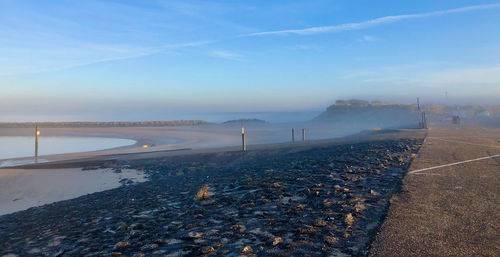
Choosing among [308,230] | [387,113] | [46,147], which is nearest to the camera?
[308,230]

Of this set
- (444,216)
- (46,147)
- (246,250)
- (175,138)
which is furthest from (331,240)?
(175,138)

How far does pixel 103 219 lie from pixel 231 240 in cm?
337

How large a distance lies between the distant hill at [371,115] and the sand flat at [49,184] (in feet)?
227

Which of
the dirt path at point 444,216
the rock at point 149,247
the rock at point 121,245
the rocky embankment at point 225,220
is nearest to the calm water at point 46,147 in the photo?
the rocky embankment at point 225,220

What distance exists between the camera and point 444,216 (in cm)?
498

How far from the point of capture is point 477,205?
5590mm

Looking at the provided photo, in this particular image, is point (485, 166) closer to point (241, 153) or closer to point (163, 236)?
point (163, 236)

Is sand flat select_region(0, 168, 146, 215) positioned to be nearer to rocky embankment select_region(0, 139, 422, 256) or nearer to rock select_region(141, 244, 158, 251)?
rocky embankment select_region(0, 139, 422, 256)

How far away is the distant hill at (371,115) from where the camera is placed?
79250mm

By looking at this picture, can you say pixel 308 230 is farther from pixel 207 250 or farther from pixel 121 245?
pixel 121 245

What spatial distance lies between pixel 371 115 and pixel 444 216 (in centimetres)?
8942

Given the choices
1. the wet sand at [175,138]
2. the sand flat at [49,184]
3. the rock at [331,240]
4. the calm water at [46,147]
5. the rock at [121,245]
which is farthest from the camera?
the calm water at [46,147]

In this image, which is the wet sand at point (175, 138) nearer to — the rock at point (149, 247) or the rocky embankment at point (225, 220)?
the rocky embankment at point (225, 220)

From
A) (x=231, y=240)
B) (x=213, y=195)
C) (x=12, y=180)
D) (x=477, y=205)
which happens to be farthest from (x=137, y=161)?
(x=477, y=205)
